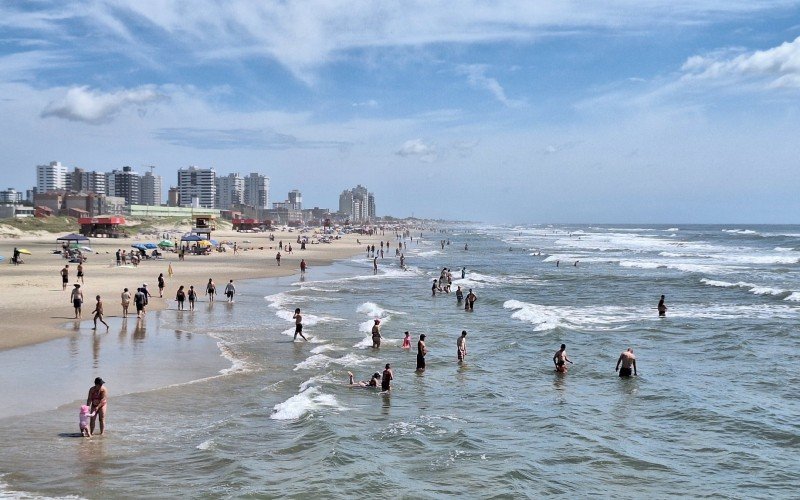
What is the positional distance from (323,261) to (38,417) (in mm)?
49915

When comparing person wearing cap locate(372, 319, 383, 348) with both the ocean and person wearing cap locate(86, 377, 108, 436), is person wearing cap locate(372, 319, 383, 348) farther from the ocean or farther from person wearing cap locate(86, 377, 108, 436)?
person wearing cap locate(86, 377, 108, 436)

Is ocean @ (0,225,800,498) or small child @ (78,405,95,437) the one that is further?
small child @ (78,405,95,437)

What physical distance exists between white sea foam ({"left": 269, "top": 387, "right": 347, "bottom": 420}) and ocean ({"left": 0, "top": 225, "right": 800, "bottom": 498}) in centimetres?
6

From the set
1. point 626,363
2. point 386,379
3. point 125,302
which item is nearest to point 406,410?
point 386,379

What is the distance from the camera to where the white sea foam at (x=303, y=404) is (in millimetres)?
14191

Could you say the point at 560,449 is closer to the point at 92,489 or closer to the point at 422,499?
the point at 422,499

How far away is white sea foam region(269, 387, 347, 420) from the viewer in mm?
14191

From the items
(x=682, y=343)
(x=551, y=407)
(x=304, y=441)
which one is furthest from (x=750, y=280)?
(x=304, y=441)

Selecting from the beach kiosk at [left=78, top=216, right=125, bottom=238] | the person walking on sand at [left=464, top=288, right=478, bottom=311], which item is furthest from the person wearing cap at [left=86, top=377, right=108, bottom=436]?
the beach kiosk at [left=78, top=216, right=125, bottom=238]

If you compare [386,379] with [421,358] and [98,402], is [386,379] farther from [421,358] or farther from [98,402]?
[98,402]

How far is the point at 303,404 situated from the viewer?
14.9 meters

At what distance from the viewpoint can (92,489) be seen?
9852 millimetres

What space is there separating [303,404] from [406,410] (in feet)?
7.64

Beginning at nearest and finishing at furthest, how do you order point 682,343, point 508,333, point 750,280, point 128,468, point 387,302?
point 128,468 < point 682,343 < point 508,333 < point 387,302 < point 750,280
